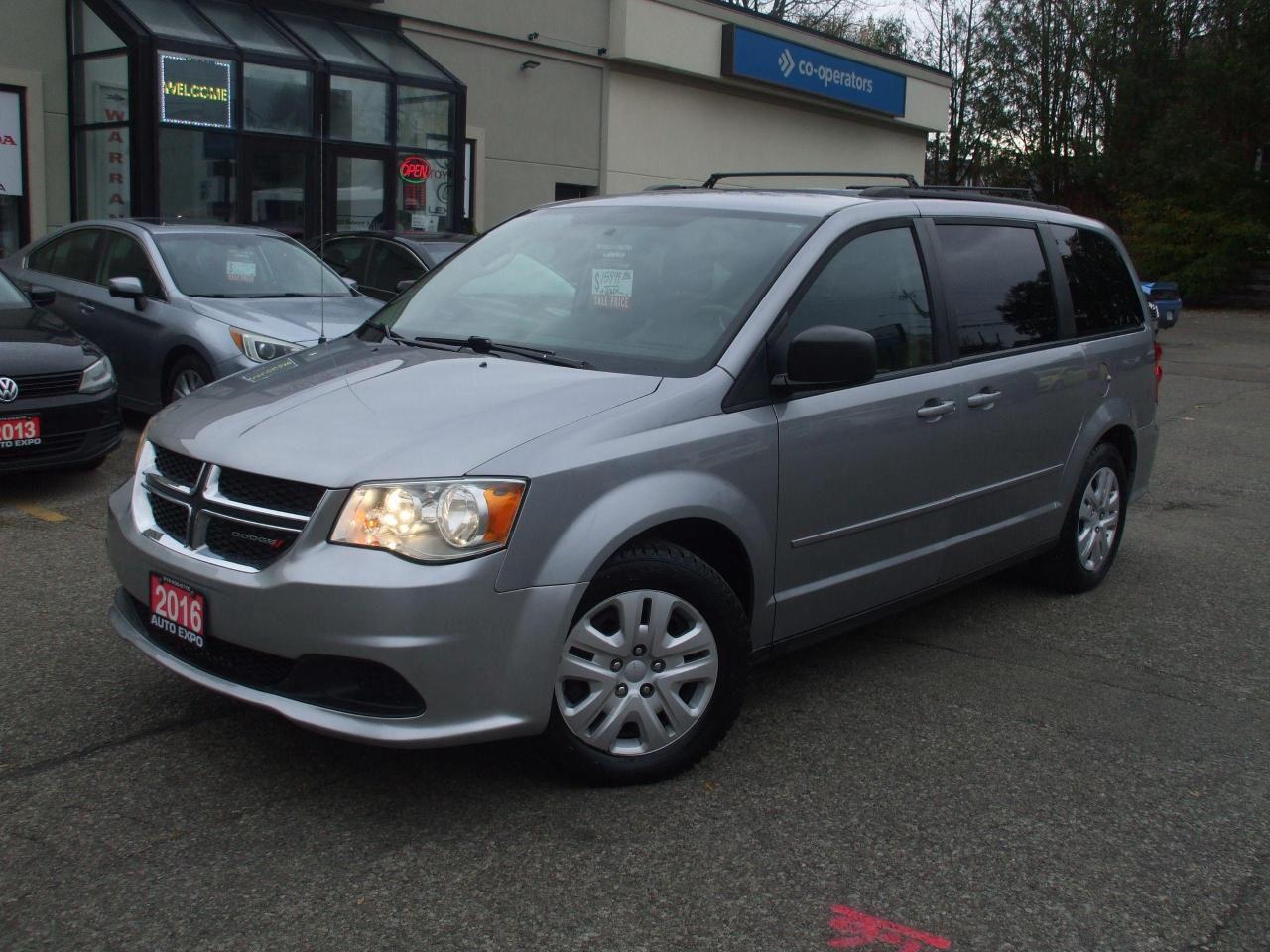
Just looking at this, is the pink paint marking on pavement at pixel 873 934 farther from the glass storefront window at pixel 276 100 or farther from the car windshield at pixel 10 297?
the glass storefront window at pixel 276 100

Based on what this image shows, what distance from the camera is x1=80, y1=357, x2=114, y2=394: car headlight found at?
7211 mm

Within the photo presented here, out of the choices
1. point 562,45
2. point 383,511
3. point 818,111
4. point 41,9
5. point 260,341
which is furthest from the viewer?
point 818,111

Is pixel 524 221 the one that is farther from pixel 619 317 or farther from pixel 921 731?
pixel 921 731

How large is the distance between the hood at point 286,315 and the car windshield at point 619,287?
368 centimetres

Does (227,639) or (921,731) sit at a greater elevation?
(227,639)

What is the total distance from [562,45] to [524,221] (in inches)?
699

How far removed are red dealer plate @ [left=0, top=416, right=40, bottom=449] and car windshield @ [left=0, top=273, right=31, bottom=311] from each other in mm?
1341


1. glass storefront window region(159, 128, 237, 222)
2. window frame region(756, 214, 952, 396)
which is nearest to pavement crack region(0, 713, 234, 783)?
window frame region(756, 214, 952, 396)

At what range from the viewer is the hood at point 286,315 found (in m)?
8.49

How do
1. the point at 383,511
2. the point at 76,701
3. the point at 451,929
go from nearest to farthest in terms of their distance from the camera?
the point at 451,929 < the point at 383,511 < the point at 76,701

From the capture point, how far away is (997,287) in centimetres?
521

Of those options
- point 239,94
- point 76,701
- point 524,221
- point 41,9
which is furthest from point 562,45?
point 76,701

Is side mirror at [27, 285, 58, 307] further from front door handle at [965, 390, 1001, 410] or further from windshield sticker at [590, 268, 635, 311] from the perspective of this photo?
front door handle at [965, 390, 1001, 410]

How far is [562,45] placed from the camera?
2178cm
